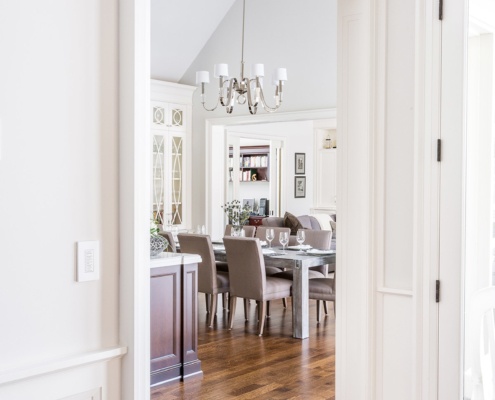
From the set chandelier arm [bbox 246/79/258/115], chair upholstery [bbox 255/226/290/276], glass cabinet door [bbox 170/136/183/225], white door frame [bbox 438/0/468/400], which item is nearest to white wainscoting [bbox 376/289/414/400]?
white door frame [bbox 438/0/468/400]

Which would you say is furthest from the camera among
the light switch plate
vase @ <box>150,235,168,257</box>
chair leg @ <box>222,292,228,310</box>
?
chair leg @ <box>222,292,228,310</box>

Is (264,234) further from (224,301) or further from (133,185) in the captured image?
(133,185)

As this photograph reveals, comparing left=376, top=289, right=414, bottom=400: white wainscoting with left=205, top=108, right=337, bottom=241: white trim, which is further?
left=205, top=108, right=337, bottom=241: white trim

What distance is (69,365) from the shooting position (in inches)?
72.8

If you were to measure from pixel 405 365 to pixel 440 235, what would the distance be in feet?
1.99

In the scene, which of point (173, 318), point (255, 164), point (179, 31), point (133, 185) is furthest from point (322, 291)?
point (255, 164)

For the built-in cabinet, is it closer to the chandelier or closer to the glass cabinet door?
the glass cabinet door

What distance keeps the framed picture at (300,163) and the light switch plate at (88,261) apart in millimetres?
10340

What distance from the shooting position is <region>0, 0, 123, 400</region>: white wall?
173cm

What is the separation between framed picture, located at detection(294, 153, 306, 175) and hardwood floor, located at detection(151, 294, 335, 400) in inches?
215

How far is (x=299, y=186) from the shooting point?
40.2 ft

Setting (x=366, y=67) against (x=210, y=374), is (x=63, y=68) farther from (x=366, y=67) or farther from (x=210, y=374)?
(x=210, y=374)

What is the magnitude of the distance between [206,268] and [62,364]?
457cm

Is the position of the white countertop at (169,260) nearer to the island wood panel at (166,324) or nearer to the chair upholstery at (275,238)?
the island wood panel at (166,324)
